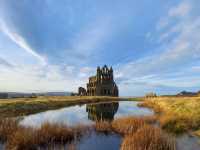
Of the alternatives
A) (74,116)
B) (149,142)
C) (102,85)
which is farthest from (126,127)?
(102,85)

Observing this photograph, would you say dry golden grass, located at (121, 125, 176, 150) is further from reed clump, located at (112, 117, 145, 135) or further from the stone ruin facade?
the stone ruin facade

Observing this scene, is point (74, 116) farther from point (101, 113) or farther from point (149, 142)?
point (149, 142)

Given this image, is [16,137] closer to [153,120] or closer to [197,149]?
[197,149]

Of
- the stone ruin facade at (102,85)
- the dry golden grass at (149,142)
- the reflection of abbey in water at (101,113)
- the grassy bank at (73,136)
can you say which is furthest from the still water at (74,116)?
the stone ruin facade at (102,85)

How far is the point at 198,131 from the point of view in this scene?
17.5 meters

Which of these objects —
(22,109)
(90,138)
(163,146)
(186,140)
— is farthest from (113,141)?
(22,109)

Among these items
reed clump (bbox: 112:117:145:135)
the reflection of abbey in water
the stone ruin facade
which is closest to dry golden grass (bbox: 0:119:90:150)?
reed clump (bbox: 112:117:145:135)

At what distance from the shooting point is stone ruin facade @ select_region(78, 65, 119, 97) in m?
118

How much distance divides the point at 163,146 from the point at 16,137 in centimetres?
918

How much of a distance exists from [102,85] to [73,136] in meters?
102

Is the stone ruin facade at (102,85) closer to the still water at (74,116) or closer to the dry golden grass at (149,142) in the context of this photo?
→ the still water at (74,116)

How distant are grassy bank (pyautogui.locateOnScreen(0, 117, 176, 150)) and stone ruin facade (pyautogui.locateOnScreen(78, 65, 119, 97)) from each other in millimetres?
97778

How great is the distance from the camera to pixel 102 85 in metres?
118

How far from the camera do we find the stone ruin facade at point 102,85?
117762 millimetres
